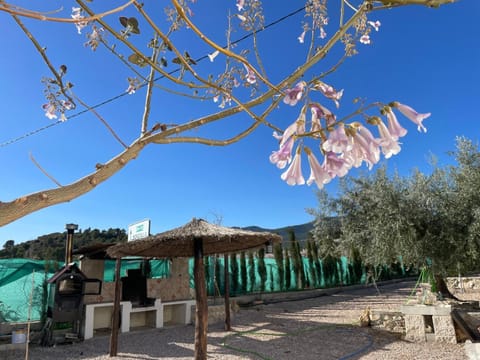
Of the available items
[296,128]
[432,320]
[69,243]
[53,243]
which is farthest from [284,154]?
[53,243]

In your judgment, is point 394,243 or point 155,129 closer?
point 155,129

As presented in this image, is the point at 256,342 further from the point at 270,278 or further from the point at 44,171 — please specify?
the point at 270,278

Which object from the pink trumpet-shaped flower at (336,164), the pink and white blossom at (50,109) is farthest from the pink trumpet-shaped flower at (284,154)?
the pink and white blossom at (50,109)

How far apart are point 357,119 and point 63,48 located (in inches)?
128

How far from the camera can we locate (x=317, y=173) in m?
1.00

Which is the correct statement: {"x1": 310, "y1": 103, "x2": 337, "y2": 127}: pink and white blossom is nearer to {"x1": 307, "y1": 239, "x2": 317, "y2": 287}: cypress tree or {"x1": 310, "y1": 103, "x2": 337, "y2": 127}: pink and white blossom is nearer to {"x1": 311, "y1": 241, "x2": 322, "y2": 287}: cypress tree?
{"x1": 307, "y1": 239, "x2": 317, "y2": 287}: cypress tree

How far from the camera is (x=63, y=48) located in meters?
3.29

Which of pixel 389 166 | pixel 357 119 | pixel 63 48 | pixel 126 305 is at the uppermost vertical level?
pixel 389 166

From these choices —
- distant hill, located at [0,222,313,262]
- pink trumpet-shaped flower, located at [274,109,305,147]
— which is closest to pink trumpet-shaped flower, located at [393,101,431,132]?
pink trumpet-shaped flower, located at [274,109,305,147]

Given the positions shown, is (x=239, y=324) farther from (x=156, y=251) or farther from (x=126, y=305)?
(x=156, y=251)

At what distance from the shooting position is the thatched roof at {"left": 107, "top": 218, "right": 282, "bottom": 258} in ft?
17.2

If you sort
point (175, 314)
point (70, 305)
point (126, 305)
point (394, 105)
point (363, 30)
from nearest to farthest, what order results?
point (394, 105) < point (363, 30) < point (70, 305) < point (126, 305) < point (175, 314)

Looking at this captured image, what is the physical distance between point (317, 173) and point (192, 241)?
5.18m

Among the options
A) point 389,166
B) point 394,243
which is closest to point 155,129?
point 394,243
